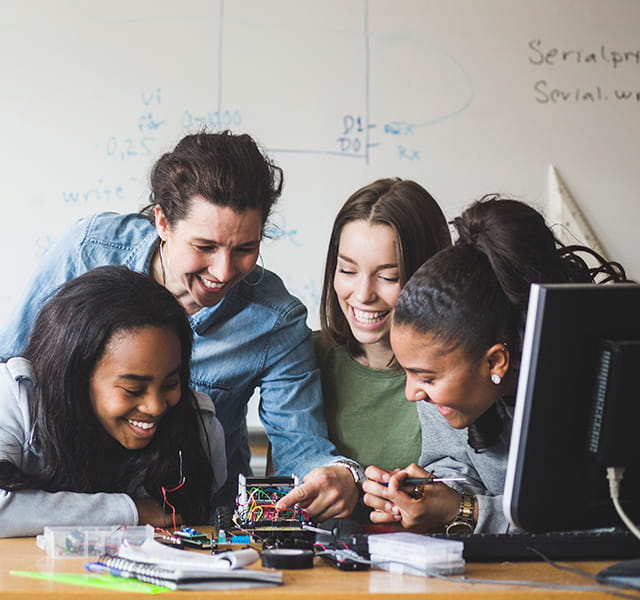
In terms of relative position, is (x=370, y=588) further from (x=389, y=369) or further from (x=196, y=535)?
(x=389, y=369)

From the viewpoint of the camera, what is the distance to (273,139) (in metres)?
2.80

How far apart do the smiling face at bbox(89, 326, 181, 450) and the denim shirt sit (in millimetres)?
437

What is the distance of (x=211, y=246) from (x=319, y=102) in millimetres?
1087

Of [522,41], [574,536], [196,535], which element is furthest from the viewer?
[522,41]

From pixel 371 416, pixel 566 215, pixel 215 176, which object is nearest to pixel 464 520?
pixel 371 416

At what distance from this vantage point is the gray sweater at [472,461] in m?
1.55

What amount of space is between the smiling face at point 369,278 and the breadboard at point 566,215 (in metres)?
1.03

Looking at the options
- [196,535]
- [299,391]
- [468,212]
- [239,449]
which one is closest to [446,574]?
[196,535]

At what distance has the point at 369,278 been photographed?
79.4 inches

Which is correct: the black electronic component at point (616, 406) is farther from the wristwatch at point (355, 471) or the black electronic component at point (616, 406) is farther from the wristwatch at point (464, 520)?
the wristwatch at point (355, 471)

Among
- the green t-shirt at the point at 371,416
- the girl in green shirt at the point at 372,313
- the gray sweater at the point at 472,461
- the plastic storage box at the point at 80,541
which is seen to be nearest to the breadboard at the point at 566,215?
the girl in green shirt at the point at 372,313

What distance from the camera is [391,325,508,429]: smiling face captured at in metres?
1.46

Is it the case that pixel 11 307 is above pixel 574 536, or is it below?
above

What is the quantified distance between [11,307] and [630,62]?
82.6 inches
